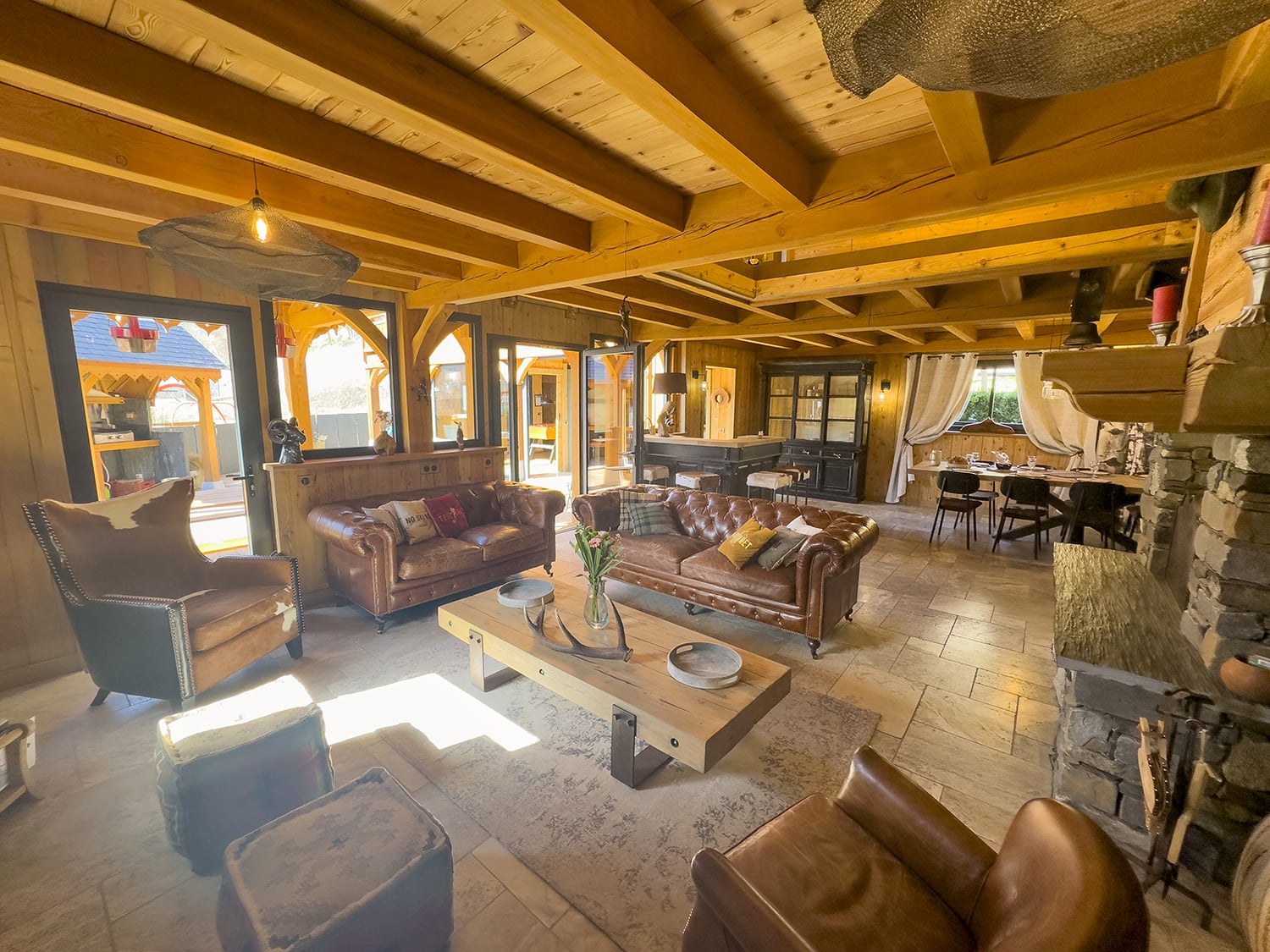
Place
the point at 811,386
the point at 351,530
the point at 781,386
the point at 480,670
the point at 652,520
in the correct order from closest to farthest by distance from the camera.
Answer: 1. the point at 480,670
2. the point at 351,530
3. the point at 652,520
4. the point at 811,386
5. the point at 781,386

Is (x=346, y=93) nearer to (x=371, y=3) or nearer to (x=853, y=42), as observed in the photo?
(x=371, y=3)

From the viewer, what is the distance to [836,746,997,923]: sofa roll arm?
1.22 m

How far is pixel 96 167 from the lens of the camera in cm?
188

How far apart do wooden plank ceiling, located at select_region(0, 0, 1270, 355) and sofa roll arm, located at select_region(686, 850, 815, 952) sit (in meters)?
1.87

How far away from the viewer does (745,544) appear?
11.4ft

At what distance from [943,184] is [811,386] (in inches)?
269

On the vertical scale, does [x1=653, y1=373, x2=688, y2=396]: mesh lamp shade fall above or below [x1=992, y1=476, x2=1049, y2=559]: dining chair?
above

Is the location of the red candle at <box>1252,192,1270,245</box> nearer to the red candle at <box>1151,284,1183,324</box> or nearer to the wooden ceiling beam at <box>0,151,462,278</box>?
the red candle at <box>1151,284,1183,324</box>

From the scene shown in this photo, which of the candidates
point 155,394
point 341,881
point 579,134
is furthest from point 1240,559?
point 155,394

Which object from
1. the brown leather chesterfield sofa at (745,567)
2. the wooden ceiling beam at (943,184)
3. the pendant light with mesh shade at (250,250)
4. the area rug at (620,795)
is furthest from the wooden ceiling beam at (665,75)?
the area rug at (620,795)

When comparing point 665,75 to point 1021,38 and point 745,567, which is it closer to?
point 1021,38

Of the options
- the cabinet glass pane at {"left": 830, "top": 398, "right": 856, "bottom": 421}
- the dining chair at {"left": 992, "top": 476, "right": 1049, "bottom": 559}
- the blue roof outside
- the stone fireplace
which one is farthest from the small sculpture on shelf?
the cabinet glass pane at {"left": 830, "top": 398, "right": 856, "bottom": 421}

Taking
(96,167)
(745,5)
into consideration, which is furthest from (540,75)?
(96,167)

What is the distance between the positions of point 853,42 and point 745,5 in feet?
3.07
